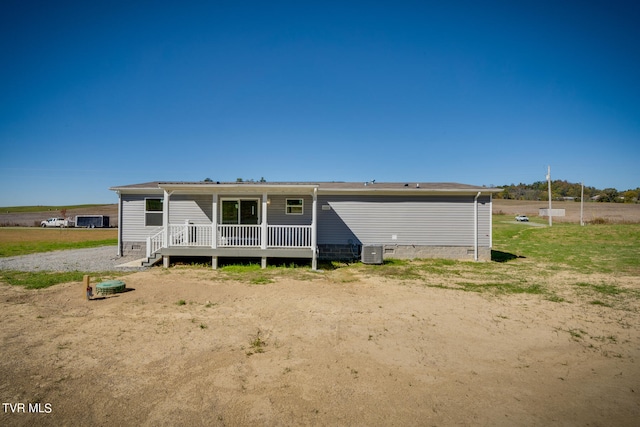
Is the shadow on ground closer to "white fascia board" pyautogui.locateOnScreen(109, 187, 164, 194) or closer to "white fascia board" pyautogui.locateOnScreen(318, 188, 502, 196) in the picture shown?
"white fascia board" pyautogui.locateOnScreen(318, 188, 502, 196)

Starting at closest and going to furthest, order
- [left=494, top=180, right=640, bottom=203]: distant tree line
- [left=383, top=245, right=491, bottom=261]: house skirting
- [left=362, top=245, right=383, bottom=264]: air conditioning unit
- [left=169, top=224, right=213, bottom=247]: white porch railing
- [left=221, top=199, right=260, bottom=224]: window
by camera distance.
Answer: [left=169, top=224, right=213, bottom=247]: white porch railing
[left=362, top=245, right=383, bottom=264]: air conditioning unit
[left=383, top=245, right=491, bottom=261]: house skirting
[left=221, top=199, right=260, bottom=224]: window
[left=494, top=180, right=640, bottom=203]: distant tree line

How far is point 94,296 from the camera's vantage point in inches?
311

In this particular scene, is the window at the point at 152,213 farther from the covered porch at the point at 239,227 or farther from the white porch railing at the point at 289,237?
the white porch railing at the point at 289,237

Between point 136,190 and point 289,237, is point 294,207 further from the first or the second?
point 136,190

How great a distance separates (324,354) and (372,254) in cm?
860

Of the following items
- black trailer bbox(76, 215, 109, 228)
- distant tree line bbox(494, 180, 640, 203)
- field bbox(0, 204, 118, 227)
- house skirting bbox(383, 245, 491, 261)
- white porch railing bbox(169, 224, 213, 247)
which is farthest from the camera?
distant tree line bbox(494, 180, 640, 203)

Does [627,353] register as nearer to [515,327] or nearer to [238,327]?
[515,327]

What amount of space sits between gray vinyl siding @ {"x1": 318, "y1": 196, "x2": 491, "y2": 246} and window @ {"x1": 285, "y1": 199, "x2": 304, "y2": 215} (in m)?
1.19

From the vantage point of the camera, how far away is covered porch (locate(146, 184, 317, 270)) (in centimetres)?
1187

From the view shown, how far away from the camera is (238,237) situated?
512 inches

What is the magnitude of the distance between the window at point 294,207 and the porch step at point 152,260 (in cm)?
565

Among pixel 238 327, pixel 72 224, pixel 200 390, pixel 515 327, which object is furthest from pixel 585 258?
pixel 72 224
